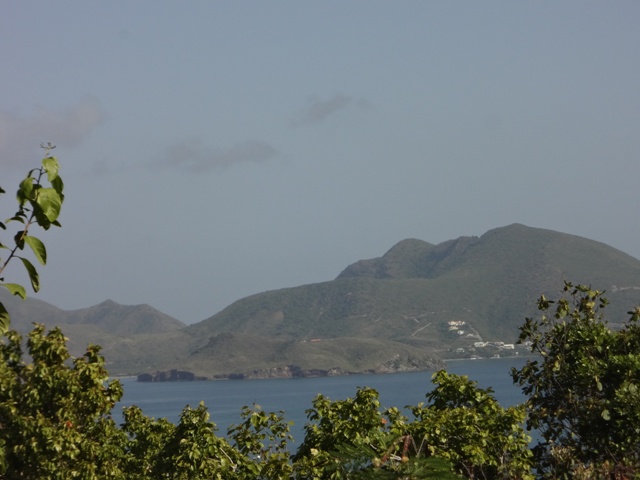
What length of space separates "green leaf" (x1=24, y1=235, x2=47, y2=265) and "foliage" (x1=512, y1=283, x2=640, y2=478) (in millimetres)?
14159

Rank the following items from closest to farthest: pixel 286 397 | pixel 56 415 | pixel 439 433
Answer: pixel 439 433 → pixel 56 415 → pixel 286 397

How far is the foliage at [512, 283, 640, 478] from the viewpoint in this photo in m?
18.5

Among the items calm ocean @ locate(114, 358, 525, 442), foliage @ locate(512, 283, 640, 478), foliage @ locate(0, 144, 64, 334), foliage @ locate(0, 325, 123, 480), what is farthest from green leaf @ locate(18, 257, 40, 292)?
calm ocean @ locate(114, 358, 525, 442)

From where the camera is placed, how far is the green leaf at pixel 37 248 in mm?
4994

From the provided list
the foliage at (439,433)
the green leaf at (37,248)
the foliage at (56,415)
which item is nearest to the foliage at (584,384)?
the foliage at (439,433)

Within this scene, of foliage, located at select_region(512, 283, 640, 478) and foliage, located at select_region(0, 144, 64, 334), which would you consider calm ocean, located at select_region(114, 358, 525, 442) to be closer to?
foliage, located at select_region(512, 283, 640, 478)

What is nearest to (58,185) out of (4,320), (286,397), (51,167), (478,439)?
(51,167)

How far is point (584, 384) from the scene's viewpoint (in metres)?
20.0

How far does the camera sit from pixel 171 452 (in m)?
18.0

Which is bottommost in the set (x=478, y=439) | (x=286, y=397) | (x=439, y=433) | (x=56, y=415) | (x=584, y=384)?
(x=286, y=397)

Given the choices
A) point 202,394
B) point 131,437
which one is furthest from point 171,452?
point 202,394

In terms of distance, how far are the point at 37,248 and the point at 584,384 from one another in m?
16.9

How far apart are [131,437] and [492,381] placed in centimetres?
14812

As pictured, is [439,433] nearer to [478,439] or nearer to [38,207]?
[478,439]
